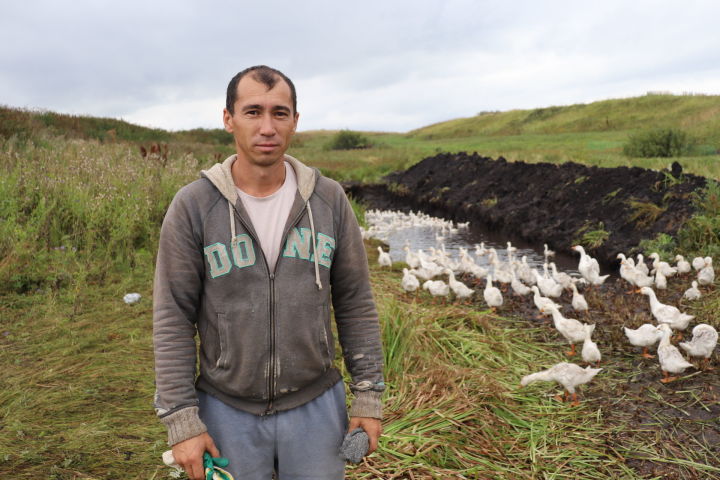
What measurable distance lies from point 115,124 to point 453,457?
31.8 m

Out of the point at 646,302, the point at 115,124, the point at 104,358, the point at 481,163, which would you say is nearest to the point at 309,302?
the point at 104,358

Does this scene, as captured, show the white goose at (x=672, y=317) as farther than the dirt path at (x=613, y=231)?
Yes

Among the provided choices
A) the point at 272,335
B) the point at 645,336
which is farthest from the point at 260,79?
the point at 645,336

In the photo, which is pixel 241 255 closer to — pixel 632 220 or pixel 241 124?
pixel 241 124

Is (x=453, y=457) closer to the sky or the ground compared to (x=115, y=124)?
closer to the ground

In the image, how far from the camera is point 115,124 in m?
31.2

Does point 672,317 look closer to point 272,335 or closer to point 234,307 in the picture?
point 272,335

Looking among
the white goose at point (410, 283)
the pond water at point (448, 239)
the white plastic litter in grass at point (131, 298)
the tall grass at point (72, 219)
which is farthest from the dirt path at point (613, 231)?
the tall grass at point (72, 219)

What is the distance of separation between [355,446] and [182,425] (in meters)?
0.71

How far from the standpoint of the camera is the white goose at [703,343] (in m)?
5.38

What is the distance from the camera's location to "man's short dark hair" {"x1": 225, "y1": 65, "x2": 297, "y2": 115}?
2.26m

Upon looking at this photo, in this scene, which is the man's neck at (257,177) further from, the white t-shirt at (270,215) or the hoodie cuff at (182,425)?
the hoodie cuff at (182,425)

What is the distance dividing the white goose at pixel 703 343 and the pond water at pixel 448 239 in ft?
16.3

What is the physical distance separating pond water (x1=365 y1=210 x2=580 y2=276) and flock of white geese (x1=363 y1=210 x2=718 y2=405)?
0.61m
